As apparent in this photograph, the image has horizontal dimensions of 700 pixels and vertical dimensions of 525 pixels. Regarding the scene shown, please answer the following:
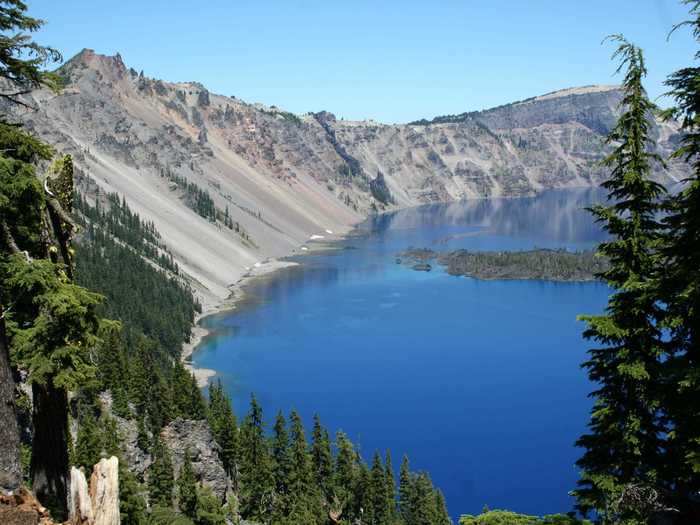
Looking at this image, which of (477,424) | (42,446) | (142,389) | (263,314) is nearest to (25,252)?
(42,446)

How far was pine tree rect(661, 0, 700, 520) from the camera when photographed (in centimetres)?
1309

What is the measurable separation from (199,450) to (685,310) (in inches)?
1978

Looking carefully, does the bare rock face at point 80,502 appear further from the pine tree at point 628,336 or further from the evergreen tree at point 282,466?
the evergreen tree at point 282,466

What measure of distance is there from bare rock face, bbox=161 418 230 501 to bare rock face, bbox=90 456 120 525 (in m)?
45.0

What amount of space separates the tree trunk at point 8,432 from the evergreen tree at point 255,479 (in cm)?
4478

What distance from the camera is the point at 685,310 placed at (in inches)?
546

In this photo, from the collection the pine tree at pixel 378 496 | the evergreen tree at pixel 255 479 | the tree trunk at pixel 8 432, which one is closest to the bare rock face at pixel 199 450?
the evergreen tree at pixel 255 479

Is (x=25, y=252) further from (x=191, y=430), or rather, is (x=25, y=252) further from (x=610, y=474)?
(x=191, y=430)

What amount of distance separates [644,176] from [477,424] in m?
73.1

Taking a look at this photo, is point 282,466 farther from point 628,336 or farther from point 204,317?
point 204,317

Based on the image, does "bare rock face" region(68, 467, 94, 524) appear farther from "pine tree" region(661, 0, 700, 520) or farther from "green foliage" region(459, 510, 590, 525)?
"pine tree" region(661, 0, 700, 520)

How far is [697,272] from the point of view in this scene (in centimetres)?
Result: 1301

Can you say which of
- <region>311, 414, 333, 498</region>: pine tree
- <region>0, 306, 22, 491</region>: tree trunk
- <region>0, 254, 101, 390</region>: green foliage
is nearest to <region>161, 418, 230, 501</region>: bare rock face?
<region>311, 414, 333, 498</region>: pine tree

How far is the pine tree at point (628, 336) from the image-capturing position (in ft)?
50.9
